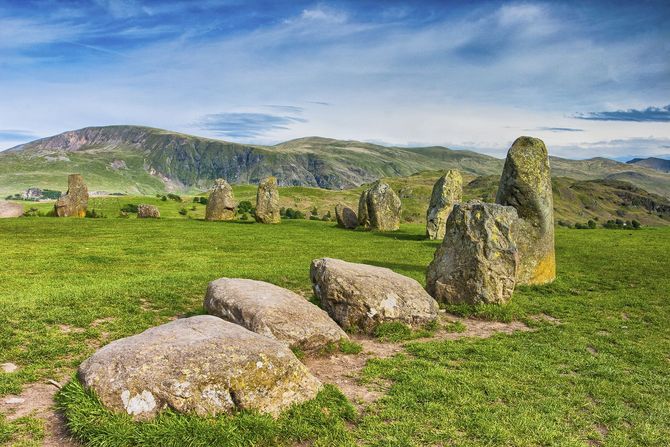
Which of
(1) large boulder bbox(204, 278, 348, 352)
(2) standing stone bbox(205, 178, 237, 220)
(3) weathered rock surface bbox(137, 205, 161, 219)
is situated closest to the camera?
(1) large boulder bbox(204, 278, 348, 352)

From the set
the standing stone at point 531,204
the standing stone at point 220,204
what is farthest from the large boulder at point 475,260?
the standing stone at point 220,204

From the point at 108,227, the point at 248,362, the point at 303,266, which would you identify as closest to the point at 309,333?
the point at 248,362

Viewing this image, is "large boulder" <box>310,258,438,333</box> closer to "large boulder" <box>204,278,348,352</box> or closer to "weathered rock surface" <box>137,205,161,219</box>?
"large boulder" <box>204,278,348,352</box>

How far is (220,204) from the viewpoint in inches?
1811

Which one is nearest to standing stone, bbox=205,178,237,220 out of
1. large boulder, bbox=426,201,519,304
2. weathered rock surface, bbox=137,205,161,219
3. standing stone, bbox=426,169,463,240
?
weathered rock surface, bbox=137,205,161,219

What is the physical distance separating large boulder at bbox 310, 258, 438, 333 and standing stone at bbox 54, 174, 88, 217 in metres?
37.2

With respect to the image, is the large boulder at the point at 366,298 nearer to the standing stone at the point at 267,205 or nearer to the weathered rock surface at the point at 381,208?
the weathered rock surface at the point at 381,208

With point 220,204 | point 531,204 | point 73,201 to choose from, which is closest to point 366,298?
point 531,204

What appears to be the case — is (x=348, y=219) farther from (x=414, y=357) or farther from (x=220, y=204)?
(x=414, y=357)

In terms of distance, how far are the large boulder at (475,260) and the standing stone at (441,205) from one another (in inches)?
703

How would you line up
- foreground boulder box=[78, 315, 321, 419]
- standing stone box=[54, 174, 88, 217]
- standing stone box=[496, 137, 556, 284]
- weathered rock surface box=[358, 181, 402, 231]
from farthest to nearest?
standing stone box=[54, 174, 88, 217]
weathered rock surface box=[358, 181, 402, 231]
standing stone box=[496, 137, 556, 284]
foreground boulder box=[78, 315, 321, 419]

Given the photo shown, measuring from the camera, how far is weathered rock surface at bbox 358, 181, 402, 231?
40250mm

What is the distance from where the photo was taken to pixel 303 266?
73.4ft

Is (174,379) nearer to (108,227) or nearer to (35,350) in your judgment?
(35,350)
